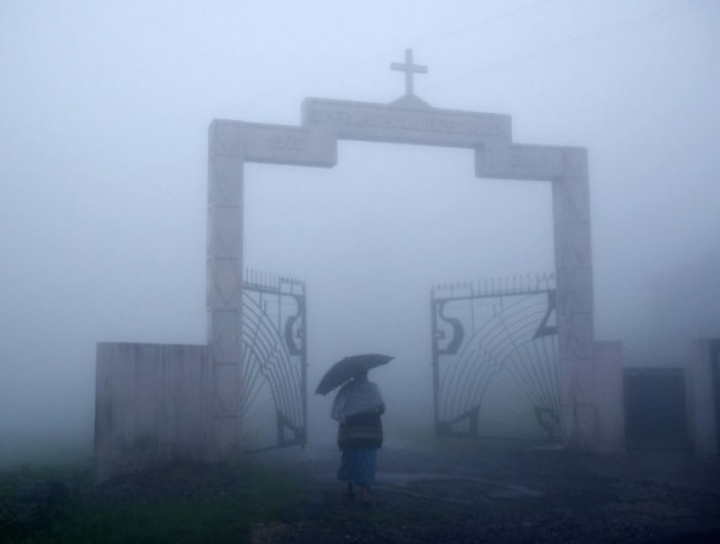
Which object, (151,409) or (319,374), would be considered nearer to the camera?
(151,409)

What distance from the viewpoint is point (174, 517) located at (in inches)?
322

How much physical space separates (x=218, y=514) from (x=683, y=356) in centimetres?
1593

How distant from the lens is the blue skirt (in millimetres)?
9039

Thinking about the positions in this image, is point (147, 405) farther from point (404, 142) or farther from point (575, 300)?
point (575, 300)

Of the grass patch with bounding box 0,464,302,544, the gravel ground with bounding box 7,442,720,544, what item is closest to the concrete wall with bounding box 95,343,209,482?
the gravel ground with bounding box 7,442,720,544

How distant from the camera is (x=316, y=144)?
1245cm

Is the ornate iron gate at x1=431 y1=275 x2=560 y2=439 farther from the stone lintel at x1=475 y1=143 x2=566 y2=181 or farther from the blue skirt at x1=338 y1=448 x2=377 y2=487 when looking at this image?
the blue skirt at x1=338 y1=448 x2=377 y2=487

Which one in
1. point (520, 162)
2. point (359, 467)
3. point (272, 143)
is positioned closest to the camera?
point (359, 467)

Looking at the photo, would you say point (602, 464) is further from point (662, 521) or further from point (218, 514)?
point (218, 514)

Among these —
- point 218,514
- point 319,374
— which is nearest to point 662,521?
point 218,514

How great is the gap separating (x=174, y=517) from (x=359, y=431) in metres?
2.20

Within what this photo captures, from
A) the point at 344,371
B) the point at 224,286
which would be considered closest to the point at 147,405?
the point at 224,286

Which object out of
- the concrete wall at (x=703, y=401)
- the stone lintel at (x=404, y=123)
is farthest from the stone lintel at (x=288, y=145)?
the concrete wall at (x=703, y=401)

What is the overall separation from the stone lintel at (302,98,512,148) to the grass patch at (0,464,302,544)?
5.43 meters
